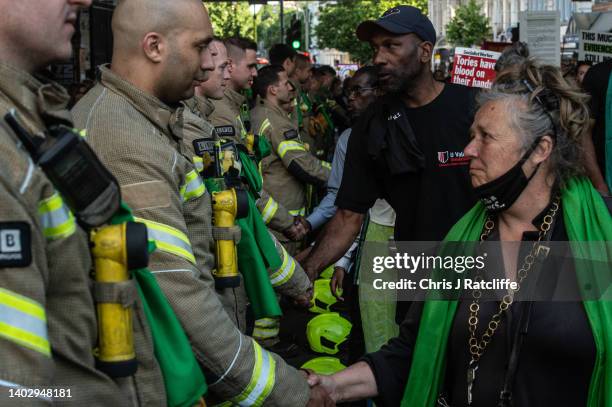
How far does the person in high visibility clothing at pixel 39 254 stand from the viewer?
5.65 ft

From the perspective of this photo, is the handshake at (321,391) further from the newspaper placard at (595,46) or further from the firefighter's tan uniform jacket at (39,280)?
the newspaper placard at (595,46)

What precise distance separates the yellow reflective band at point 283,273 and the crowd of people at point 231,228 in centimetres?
1

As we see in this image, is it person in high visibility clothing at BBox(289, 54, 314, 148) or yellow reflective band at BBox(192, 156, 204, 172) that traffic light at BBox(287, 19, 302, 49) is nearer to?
person in high visibility clothing at BBox(289, 54, 314, 148)

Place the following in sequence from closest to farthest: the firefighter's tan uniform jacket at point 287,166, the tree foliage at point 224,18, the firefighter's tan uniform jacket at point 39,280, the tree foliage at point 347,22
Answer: the firefighter's tan uniform jacket at point 39,280
the firefighter's tan uniform jacket at point 287,166
the tree foliage at point 224,18
the tree foliage at point 347,22

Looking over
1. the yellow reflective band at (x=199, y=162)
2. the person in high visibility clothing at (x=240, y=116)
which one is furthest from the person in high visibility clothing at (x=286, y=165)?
the yellow reflective band at (x=199, y=162)

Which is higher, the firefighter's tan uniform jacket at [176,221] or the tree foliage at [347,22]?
the firefighter's tan uniform jacket at [176,221]

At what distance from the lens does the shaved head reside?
3.14 metres

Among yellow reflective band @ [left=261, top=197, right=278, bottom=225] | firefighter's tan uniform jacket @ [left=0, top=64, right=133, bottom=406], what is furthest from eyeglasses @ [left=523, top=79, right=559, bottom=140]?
A: yellow reflective band @ [left=261, top=197, right=278, bottom=225]

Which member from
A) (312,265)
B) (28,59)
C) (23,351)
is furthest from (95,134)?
(312,265)

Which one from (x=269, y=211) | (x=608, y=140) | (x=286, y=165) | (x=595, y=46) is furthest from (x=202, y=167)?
(x=595, y=46)

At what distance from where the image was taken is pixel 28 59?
6.62 feet

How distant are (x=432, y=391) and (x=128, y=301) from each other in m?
1.38

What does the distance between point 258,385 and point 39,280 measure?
1399 millimetres

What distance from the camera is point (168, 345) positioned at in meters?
2.40
